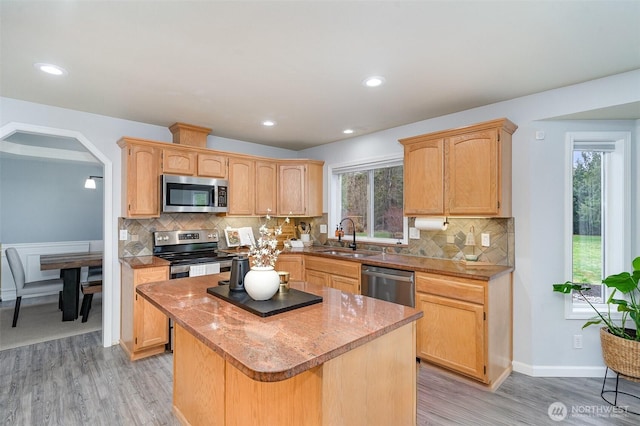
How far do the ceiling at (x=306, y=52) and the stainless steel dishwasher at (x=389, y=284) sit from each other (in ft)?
5.49

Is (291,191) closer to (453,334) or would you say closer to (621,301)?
(453,334)

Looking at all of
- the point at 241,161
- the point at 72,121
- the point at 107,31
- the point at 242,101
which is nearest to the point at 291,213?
the point at 241,161

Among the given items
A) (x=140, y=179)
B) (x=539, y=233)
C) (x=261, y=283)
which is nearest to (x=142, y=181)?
(x=140, y=179)

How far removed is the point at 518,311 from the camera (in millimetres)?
2926

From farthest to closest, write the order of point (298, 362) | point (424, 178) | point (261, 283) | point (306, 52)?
point (424, 178)
point (306, 52)
point (261, 283)
point (298, 362)

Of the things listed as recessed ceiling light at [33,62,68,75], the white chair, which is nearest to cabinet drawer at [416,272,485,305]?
recessed ceiling light at [33,62,68,75]

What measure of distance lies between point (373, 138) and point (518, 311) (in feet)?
8.44

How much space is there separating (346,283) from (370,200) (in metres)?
1.32

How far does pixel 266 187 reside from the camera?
14.9 feet

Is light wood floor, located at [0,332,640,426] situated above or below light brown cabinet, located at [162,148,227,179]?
below

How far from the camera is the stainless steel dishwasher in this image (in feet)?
9.91

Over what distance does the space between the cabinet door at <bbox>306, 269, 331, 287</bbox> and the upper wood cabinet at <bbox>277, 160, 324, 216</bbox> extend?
0.96 m

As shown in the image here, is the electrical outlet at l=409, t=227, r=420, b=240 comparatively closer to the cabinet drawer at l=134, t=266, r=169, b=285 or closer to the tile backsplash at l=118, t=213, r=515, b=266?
the tile backsplash at l=118, t=213, r=515, b=266

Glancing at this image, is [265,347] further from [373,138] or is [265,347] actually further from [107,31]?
[373,138]
